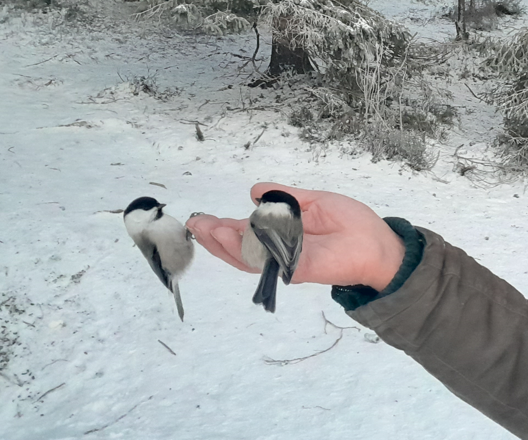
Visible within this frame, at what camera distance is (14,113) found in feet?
17.0

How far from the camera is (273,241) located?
1725 mm

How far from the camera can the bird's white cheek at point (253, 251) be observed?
1806 mm

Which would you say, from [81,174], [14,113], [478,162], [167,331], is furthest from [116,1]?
[167,331]

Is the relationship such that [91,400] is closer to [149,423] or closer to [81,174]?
[149,423]

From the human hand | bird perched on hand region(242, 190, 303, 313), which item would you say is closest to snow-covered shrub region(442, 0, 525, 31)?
the human hand

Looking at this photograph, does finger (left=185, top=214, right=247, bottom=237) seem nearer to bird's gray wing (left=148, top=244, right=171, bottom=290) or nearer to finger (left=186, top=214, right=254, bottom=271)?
finger (left=186, top=214, right=254, bottom=271)

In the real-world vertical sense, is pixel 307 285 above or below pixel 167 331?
above

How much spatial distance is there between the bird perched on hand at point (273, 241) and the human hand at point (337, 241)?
0.05 metres

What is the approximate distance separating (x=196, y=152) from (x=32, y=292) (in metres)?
2.27

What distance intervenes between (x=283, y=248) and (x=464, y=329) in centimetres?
66

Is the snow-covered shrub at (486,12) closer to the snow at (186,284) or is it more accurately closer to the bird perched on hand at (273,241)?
the snow at (186,284)

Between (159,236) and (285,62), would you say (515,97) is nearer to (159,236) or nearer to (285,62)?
(285,62)

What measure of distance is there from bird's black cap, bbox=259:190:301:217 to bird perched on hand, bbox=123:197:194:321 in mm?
552

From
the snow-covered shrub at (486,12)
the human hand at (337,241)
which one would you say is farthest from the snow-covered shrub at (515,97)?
the snow-covered shrub at (486,12)
